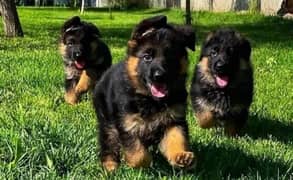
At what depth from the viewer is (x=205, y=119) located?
6.87 meters

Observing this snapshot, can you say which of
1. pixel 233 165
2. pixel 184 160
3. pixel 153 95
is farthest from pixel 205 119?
pixel 184 160

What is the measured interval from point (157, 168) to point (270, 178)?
800 millimetres

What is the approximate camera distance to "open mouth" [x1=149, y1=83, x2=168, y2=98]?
15.5ft

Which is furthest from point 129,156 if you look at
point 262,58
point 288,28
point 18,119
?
point 288,28

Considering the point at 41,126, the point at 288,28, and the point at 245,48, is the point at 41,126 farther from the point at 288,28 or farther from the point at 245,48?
the point at 288,28

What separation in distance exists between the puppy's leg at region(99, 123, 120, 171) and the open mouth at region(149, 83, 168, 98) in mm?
489

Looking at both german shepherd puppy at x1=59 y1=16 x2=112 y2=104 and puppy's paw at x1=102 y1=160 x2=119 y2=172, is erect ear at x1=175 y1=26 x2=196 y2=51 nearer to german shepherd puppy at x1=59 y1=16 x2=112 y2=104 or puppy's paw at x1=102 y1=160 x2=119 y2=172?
puppy's paw at x1=102 y1=160 x2=119 y2=172

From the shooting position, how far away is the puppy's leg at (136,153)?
186 inches

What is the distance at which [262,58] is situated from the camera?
12.7 m

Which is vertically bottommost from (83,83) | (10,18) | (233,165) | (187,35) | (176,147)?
(233,165)

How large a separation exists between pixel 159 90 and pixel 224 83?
7.82 ft

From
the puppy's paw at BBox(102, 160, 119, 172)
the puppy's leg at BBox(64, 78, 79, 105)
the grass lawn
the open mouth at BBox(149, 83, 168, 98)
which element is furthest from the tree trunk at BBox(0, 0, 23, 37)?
the open mouth at BBox(149, 83, 168, 98)

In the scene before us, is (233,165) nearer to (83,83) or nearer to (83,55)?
(83,83)


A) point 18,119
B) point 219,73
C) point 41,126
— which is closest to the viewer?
point 41,126
